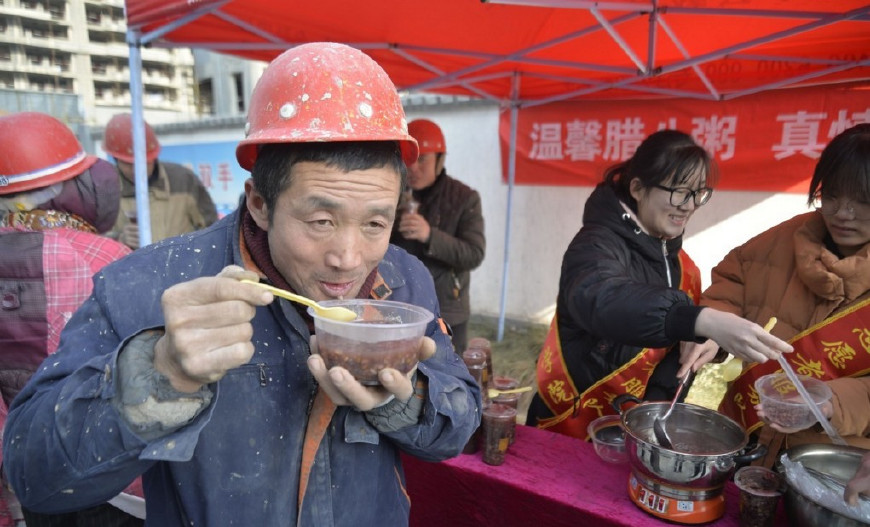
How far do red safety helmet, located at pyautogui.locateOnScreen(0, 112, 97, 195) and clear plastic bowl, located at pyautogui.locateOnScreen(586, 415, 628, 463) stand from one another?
2.40 meters

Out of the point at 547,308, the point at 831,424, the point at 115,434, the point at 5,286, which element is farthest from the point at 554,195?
the point at 115,434

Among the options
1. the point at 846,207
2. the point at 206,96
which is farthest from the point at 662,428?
the point at 206,96

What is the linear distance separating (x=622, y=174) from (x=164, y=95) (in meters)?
44.9

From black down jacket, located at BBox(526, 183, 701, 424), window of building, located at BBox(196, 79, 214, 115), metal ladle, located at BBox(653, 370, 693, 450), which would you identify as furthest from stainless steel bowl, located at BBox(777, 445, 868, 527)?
window of building, located at BBox(196, 79, 214, 115)

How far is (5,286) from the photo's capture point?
1.75m

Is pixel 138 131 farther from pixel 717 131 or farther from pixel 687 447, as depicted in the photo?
pixel 717 131

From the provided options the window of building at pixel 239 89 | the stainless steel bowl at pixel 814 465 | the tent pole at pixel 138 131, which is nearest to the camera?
the stainless steel bowl at pixel 814 465

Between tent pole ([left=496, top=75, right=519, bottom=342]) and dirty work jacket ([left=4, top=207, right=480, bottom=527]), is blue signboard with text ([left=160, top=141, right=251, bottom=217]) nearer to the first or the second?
tent pole ([left=496, top=75, right=519, bottom=342])

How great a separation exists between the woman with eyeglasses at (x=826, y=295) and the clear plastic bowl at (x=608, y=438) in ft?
1.36

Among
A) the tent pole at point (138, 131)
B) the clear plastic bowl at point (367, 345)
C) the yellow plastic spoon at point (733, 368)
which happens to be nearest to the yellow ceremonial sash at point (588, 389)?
the yellow plastic spoon at point (733, 368)

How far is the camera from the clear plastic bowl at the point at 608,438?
6.75 ft

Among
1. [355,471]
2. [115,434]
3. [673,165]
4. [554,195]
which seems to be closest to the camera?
[115,434]

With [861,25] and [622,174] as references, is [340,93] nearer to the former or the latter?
[622,174]

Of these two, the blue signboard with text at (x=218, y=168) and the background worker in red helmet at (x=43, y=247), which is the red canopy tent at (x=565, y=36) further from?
the blue signboard with text at (x=218, y=168)
